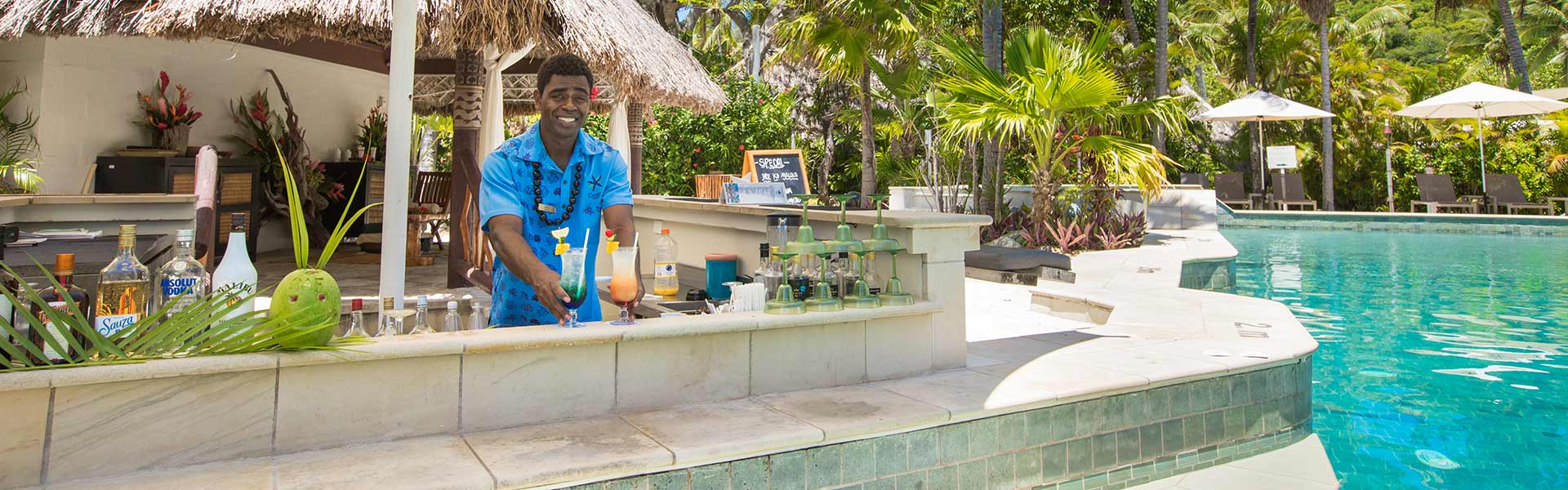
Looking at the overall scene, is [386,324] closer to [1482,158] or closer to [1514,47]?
[1482,158]

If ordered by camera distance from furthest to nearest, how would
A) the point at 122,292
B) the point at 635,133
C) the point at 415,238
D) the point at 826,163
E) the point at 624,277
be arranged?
1. the point at 826,163
2. the point at 635,133
3. the point at 415,238
4. the point at 624,277
5. the point at 122,292

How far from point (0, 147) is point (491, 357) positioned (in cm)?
603

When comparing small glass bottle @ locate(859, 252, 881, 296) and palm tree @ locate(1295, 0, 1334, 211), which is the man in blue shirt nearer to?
small glass bottle @ locate(859, 252, 881, 296)

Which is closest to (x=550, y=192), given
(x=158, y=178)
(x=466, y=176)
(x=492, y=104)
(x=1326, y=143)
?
(x=466, y=176)

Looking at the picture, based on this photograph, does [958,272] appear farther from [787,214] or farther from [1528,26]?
[1528,26]

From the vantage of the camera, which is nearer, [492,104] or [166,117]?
[492,104]

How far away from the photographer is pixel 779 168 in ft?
33.9

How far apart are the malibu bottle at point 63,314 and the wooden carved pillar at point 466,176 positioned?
124 inches

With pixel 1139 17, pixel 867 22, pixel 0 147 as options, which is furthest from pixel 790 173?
pixel 1139 17

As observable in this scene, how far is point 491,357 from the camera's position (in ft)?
8.96

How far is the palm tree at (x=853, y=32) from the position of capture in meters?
10.6

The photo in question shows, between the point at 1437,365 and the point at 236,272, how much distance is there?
595 centimetres

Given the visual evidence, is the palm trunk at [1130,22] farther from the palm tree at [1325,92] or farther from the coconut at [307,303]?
the coconut at [307,303]

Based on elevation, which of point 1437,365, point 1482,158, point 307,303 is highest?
point 1482,158
